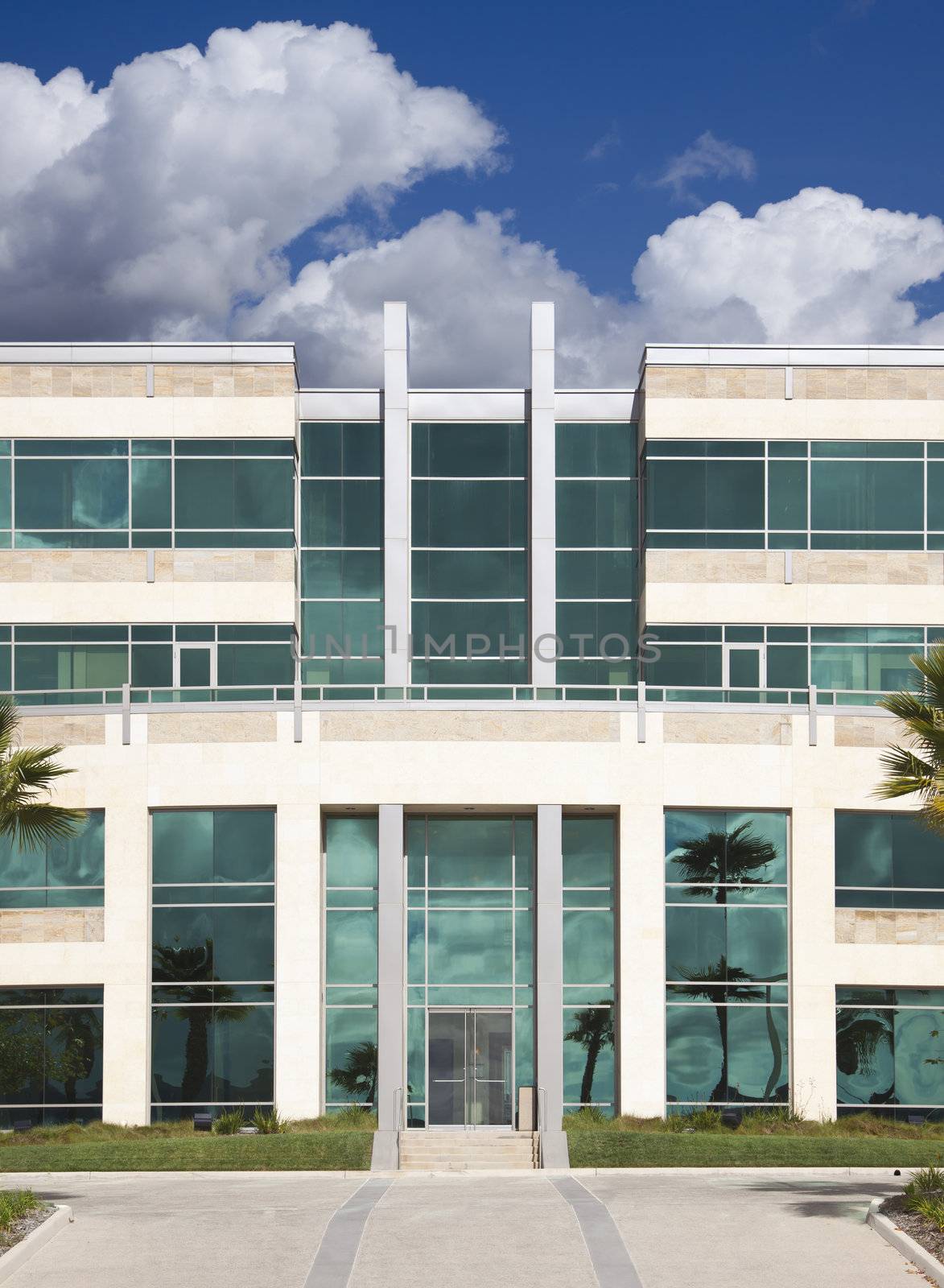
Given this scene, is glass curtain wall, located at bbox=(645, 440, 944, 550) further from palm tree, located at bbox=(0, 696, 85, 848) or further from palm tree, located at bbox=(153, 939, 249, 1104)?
palm tree, located at bbox=(0, 696, 85, 848)

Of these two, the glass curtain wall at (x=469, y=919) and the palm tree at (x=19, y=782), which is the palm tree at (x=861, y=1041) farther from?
the palm tree at (x=19, y=782)

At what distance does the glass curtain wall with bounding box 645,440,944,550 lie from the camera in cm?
4131

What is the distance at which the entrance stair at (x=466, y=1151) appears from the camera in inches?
1216

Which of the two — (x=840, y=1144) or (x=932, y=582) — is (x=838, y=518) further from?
(x=840, y=1144)

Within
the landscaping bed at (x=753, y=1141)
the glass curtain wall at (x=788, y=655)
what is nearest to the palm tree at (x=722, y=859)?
the landscaping bed at (x=753, y=1141)

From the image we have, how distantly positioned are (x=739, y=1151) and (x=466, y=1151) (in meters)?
5.58

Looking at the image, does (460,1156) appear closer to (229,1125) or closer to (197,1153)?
(229,1125)

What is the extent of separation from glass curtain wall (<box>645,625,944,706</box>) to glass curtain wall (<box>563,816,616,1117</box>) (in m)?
7.82

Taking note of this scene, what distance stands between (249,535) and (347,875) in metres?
11.1

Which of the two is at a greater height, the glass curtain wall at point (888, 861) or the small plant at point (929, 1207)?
the glass curtain wall at point (888, 861)

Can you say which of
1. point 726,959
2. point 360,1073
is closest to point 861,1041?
point 726,959

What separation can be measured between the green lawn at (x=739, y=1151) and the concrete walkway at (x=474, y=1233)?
0.85m

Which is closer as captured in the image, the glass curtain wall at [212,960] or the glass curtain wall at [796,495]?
the glass curtain wall at [212,960]

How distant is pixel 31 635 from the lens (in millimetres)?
41094
